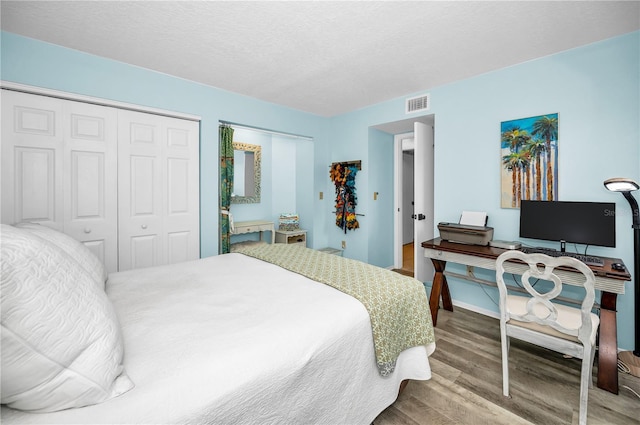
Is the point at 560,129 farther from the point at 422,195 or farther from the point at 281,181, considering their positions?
the point at 281,181

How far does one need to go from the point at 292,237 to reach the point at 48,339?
402 cm

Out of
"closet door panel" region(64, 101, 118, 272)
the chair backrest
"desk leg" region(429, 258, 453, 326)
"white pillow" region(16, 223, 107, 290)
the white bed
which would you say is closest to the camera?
the white bed

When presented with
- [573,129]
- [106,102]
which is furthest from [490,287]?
[106,102]

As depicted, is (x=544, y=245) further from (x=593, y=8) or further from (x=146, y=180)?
(x=146, y=180)

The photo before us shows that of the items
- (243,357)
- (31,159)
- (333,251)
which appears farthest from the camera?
(333,251)

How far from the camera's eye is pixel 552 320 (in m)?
1.68

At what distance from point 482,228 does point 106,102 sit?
12.5ft

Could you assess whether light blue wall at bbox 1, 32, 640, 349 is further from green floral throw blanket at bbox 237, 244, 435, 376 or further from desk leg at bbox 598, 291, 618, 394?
green floral throw blanket at bbox 237, 244, 435, 376

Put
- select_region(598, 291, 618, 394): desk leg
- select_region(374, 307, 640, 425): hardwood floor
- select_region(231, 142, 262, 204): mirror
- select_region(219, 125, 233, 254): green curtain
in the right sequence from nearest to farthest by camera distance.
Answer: select_region(374, 307, 640, 425): hardwood floor, select_region(598, 291, 618, 394): desk leg, select_region(219, 125, 233, 254): green curtain, select_region(231, 142, 262, 204): mirror

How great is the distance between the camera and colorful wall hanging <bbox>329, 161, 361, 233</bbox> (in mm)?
4426

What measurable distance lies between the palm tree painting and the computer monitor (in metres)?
0.19

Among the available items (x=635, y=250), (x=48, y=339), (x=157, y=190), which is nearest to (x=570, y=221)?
(x=635, y=250)

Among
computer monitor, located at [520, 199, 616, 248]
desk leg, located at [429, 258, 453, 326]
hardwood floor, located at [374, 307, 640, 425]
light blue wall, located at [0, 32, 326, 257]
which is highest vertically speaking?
light blue wall, located at [0, 32, 326, 257]

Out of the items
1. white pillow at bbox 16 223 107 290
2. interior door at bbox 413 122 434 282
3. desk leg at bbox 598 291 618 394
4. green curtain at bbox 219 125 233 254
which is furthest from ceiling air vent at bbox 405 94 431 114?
white pillow at bbox 16 223 107 290
